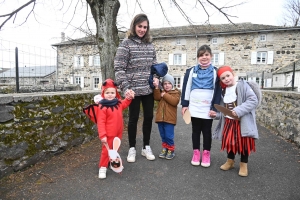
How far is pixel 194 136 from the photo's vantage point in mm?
2934

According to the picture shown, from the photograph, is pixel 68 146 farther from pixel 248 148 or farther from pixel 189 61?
pixel 189 61

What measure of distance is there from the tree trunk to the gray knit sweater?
239 centimetres

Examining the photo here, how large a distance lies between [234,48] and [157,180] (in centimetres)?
1911

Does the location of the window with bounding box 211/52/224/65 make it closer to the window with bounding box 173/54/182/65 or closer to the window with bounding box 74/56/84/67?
the window with bounding box 173/54/182/65

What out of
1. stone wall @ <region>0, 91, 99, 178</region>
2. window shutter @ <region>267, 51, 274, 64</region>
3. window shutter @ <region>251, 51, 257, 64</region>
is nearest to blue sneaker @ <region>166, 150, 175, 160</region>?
stone wall @ <region>0, 91, 99, 178</region>

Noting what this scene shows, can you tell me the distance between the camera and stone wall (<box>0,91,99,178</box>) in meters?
2.46

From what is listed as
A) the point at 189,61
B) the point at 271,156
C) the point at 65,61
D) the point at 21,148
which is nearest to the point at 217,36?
the point at 189,61

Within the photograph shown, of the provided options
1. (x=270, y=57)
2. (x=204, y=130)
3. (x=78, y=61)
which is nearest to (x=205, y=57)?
(x=204, y=130)

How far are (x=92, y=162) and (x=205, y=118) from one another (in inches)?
64.1

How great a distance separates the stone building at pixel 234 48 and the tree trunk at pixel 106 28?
1212 cm

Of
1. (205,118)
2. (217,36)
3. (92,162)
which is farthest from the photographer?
(217,36)

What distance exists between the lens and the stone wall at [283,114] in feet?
12.6

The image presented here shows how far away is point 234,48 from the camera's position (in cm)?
1927

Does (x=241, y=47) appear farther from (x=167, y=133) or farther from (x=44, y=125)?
(x=44, y=125)
